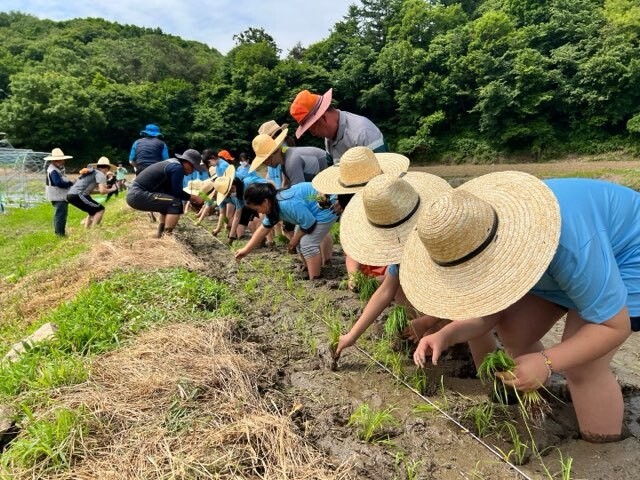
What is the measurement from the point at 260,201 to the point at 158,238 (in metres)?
2.57

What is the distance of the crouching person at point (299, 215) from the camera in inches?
163

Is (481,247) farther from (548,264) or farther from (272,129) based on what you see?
(272,129)

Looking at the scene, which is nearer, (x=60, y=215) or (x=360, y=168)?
(x=360, y=168)

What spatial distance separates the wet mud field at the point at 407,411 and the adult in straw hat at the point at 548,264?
0.69ft

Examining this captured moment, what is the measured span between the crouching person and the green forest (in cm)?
3082

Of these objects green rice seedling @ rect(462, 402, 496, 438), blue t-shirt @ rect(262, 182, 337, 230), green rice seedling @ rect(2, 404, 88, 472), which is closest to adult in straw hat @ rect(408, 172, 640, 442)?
green rice seedling @ rect(462, 402, 496, 438)

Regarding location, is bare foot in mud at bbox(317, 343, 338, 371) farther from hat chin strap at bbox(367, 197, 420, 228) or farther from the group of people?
hat chin strap at bbox(367, 197, 420, 228)

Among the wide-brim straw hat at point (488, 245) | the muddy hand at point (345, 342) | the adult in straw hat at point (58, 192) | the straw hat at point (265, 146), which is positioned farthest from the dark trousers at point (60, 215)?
the wide-brim straw hat at point (488, 245)

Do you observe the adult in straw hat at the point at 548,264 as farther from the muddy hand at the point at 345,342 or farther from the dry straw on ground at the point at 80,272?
the dry straw on ground at the point at 80,272

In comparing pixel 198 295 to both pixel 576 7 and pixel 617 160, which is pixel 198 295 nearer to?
pixel 617 160

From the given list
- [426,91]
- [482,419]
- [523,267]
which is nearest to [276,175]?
[482,419]

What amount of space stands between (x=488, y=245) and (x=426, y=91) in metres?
37.4

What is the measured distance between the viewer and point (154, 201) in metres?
6.09

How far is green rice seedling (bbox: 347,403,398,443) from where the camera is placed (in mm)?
1903
